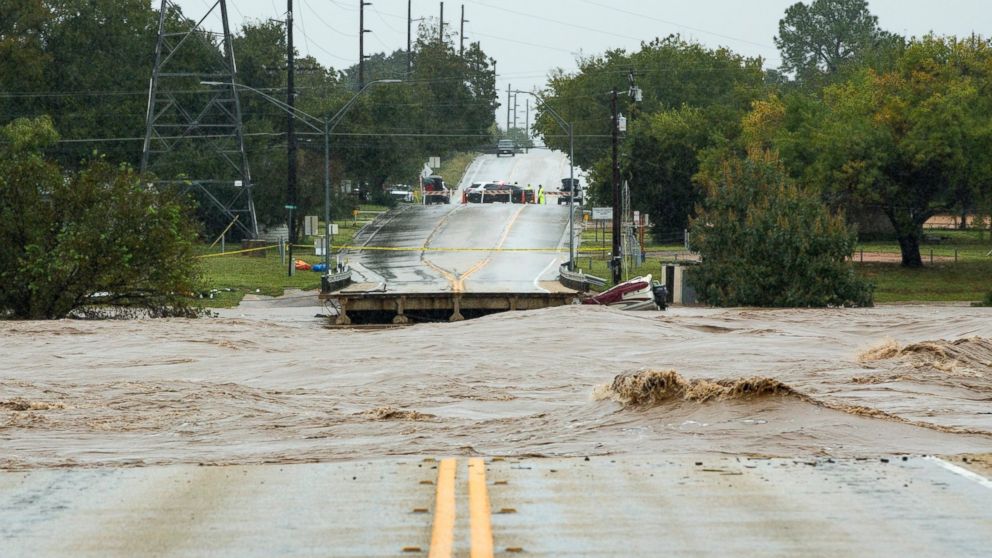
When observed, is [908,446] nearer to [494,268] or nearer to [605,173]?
[494,268]

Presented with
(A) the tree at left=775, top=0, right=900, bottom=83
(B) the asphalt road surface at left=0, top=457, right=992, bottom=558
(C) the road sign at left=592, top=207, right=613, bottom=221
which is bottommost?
(B) the asphalt road surface at left=0, top=457, right=992, bottom=558

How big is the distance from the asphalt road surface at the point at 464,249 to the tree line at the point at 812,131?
254 inches

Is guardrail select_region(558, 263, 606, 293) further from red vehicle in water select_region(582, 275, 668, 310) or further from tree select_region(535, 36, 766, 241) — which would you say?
tree select_region(535, 36, 766, 241)

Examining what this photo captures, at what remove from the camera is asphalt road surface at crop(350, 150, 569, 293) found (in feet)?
184

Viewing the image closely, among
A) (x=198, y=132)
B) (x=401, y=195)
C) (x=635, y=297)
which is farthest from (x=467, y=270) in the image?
(x=401, y=195)

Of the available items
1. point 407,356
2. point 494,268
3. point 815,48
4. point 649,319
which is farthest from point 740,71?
point 407,356

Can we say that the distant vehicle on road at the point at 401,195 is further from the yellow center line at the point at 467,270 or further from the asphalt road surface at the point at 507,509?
the asphalt road surface at the point at 507,509

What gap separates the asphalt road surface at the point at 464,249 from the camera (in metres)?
56.0

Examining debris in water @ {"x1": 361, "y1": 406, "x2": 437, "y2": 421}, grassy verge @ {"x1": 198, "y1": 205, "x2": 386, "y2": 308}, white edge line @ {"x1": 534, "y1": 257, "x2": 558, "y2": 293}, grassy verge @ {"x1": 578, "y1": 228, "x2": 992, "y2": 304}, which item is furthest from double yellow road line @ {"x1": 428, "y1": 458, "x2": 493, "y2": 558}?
grassy verge @ {"x1": 578, "y1": 228, "x2": 992, "y2": 304}

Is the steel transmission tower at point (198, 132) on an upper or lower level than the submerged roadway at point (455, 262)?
upper

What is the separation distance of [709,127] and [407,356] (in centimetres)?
6981

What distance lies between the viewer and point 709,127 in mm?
92000

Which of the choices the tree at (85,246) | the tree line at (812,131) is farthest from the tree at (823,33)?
the tree at (85,246)

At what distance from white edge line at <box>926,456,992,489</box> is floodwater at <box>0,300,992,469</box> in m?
0.80
